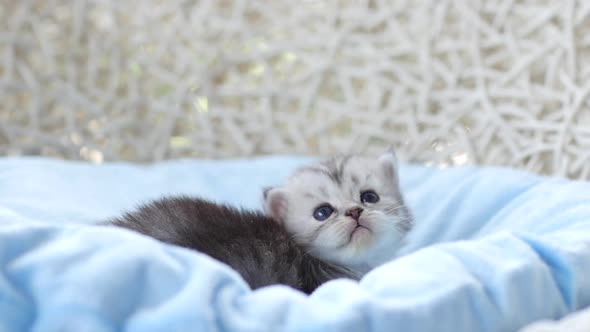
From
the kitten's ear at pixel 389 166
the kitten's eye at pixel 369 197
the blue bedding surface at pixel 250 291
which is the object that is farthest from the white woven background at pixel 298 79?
the blue bedding surface at pixel 250 291

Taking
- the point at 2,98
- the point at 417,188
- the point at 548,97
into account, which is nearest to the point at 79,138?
the point at 2,98

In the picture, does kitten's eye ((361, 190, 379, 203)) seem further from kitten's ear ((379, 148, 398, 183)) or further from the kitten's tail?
the kitten's tail

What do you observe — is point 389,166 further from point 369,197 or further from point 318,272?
point 318,272

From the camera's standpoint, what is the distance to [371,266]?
1823mm

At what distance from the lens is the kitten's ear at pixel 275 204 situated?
1.88 meters

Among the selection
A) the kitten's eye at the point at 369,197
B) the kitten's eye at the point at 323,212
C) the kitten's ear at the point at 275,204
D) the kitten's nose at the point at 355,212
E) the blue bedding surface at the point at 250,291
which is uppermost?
the blue bedding surface at the point at 250,291

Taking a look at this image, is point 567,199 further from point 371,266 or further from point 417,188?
point 417,188

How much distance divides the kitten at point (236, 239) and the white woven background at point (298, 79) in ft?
3.22

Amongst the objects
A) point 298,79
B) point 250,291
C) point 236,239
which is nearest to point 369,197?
point 236,239

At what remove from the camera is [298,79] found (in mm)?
2791

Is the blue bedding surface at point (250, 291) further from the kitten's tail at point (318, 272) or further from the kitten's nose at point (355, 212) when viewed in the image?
the kitten's nose at point (355, 212)

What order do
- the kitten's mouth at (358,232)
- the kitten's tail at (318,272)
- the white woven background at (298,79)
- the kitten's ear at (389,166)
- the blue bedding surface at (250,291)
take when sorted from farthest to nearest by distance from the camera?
1. the white woven background at (298,79)
2. the kitten's ear at (389,166)
3. the kitten's mouth at (358,232)
4. the kitten's tail at (318,272)
5. the blue bedding surface at (250,291)

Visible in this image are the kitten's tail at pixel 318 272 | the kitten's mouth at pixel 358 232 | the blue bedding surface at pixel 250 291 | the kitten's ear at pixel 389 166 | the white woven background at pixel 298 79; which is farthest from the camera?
the white woven background at pixel 298 79

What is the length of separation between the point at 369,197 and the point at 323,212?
15 cm
